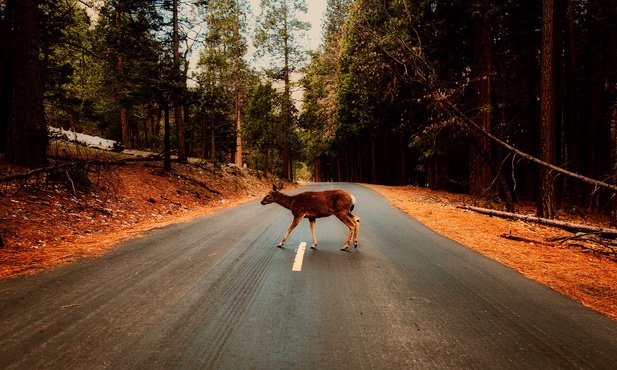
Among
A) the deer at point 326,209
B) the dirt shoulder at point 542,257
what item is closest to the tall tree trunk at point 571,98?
the dirt shoulder at point 542,257

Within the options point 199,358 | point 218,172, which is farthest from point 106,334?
point 218,172

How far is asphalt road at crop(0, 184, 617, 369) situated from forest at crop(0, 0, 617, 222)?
592 centimetres

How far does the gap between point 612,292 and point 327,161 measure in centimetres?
6309

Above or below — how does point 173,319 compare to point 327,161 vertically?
below

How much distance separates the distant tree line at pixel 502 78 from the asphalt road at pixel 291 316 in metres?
6.99

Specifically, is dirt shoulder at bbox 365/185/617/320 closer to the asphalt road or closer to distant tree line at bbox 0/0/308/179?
the asphalt road

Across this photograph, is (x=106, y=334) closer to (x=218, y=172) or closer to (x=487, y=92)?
(x=487, y=92)

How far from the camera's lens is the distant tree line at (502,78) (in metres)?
10.7

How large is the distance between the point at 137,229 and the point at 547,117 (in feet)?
47.5

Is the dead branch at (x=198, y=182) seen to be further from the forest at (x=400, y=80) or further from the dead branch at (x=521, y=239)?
the dead branch at (x=521, y=239)

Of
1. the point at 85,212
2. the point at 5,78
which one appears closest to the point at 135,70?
the point at 5,78

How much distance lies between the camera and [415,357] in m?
2.69

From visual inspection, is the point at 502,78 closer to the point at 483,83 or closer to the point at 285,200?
the point at 483,83

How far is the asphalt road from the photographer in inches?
105
